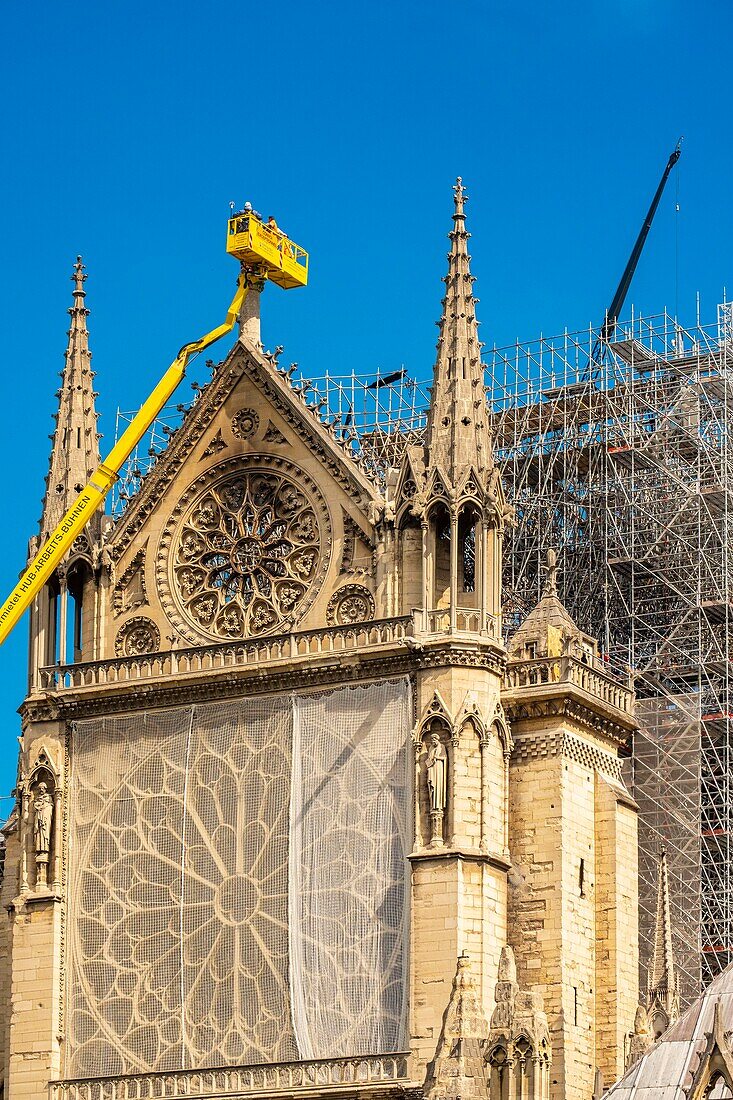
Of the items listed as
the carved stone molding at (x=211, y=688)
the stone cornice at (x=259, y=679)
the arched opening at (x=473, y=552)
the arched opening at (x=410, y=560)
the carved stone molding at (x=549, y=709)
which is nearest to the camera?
the stone cornice at (x=259, y=679)

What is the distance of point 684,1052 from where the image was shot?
40.0m

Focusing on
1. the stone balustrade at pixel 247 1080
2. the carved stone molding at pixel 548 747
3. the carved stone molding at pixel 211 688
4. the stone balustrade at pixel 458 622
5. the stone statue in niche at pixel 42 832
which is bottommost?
the stone balustrade at pixel 247 1080

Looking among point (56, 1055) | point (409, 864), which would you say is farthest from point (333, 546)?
point (56, 1055)

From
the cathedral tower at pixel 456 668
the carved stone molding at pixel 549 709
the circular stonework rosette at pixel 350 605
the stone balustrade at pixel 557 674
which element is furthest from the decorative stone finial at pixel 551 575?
the circular stonework rosette at pixel 350 605

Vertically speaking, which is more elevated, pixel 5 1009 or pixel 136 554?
pixel 136 554

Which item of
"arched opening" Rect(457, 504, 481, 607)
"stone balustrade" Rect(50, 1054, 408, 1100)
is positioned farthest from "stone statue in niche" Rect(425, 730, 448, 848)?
"stone balustrade" Rect(50, 1054, 408, 1100)

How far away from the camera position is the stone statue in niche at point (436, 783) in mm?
53406

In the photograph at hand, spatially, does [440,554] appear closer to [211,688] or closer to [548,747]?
[548,747]

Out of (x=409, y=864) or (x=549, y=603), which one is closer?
(x=409, y=864)

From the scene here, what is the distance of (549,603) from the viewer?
5756 cm

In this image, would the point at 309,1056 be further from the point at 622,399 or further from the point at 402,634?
the point at 622,399

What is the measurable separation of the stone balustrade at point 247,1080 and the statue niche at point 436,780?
3.80 metres

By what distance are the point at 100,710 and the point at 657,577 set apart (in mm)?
11721

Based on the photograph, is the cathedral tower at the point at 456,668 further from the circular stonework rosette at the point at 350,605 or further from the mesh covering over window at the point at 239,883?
the circular stonework rosette at the point at 350,605
